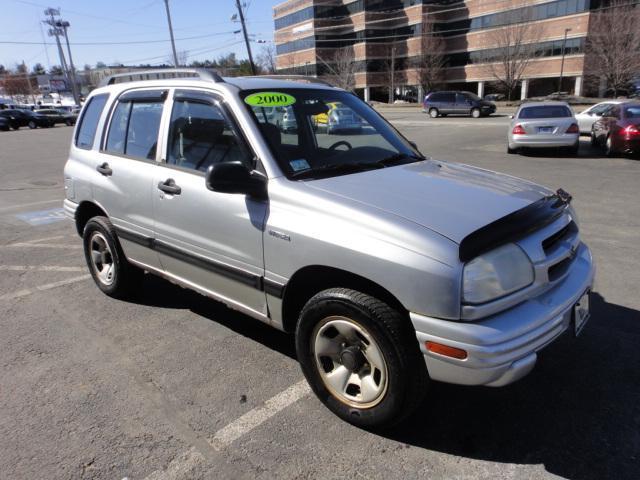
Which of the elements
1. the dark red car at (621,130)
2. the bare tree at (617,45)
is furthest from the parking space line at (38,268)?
the bare tree at (617,45)

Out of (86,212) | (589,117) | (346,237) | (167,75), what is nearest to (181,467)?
(346,237)

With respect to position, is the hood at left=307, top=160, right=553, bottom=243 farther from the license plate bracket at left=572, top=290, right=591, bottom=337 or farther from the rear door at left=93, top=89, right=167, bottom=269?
the rear door at left=93, top=89, right=167, bottom=269

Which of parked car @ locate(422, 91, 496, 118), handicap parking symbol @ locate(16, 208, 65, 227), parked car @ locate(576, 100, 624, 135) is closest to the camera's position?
handicap parking symbol @ locate(16, 208, 65, 227)

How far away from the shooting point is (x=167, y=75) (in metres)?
4.43

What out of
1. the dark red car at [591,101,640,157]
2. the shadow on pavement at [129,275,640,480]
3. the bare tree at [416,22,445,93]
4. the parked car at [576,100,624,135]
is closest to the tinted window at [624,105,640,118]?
the dark red car at [591,101,640,157]

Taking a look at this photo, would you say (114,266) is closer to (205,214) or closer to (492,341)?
(205,214)

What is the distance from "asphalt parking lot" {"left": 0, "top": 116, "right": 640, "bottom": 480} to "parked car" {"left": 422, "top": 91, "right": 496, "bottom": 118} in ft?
104

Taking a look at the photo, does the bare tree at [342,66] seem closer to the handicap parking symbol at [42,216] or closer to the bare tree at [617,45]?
the bare tree at [617,45]

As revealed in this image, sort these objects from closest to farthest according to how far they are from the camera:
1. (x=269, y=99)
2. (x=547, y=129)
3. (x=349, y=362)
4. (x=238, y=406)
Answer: (x=349, y=362), (x=238, y=406), (x=269, y=99), (x=547, y=129)

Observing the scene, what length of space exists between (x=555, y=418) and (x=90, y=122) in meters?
4.54

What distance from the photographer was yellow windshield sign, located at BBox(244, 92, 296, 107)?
3291 millimetres

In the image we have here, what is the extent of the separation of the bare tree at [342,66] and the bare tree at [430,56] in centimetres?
965

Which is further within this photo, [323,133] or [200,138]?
[323,133]

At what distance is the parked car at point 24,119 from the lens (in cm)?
3894
